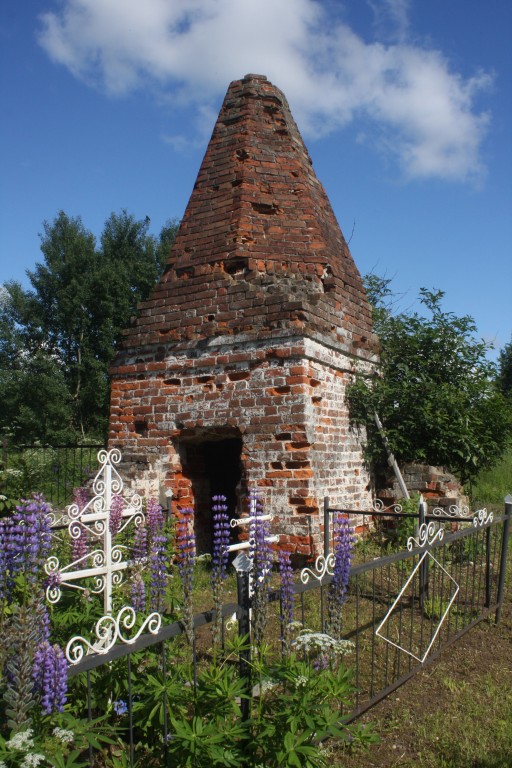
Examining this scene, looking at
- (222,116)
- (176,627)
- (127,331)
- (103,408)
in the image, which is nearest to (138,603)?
(176,627)

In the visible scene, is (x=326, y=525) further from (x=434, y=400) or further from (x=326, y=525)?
(x=434, y=400)

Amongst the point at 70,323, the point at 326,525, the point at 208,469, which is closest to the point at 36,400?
the point at 70,323

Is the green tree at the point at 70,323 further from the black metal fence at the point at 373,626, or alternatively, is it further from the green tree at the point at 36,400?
the black metal fence at the point at 373,626

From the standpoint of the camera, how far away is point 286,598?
296 centimetres

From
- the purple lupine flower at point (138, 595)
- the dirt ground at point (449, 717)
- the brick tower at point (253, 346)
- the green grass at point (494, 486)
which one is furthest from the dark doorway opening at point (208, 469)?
the green grass at point (494, 486)

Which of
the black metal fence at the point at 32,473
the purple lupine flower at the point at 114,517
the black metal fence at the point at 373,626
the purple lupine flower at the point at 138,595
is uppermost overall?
the black metal fence at the point at 32,473

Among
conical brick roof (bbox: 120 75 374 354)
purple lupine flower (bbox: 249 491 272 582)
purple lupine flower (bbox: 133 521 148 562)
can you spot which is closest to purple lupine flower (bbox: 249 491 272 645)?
purple lupine flower (bbox: 249 491 272 582)

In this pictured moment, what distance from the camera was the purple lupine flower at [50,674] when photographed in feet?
7.22

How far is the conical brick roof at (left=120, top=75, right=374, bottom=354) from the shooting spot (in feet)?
24.7

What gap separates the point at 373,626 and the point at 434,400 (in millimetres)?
5074

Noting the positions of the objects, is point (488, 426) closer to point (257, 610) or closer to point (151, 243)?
point (257, 610)

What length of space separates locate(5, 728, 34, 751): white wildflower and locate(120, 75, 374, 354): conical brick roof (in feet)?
17.8

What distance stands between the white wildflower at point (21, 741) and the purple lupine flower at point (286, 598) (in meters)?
1.21

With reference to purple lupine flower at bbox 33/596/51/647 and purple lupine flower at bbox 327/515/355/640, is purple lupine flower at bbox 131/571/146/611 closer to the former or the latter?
purple lupine flower at bbox 33/596/51/647
